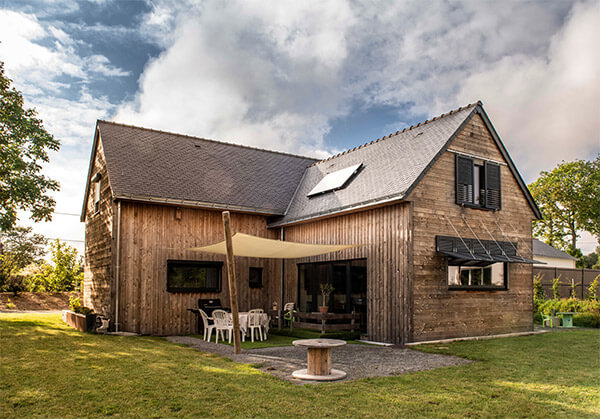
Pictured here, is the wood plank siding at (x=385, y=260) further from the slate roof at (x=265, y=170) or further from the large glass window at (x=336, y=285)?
the large glass window at (x=336, y=285)

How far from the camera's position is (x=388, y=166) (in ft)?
38.5

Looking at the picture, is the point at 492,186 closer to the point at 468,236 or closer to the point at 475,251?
the point at 468,236

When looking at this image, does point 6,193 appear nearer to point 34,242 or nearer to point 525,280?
point 525,280

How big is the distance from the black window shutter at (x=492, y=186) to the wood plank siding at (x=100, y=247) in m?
9.27

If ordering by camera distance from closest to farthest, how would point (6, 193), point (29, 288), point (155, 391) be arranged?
1. point (155, 391)
2. point (6, 193)
3. point (29, 288)

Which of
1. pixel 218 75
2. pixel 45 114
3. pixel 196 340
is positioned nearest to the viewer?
pixel 196 340

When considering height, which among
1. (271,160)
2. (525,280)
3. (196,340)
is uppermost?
(271,160)

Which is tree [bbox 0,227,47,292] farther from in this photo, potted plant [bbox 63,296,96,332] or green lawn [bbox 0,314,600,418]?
green lawn [bbox 0,314,600,418]

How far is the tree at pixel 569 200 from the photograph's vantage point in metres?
36.4

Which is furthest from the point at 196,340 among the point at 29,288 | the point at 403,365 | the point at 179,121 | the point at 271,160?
the point at 29,288

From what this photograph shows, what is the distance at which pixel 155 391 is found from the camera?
5.59 m

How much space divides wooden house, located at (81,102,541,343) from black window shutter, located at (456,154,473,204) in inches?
1.6

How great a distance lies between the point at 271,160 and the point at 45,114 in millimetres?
7315

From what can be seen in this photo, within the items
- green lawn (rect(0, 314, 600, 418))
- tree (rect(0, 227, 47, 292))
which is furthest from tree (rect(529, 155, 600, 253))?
tree (rect(0, 227, 47, 292))
